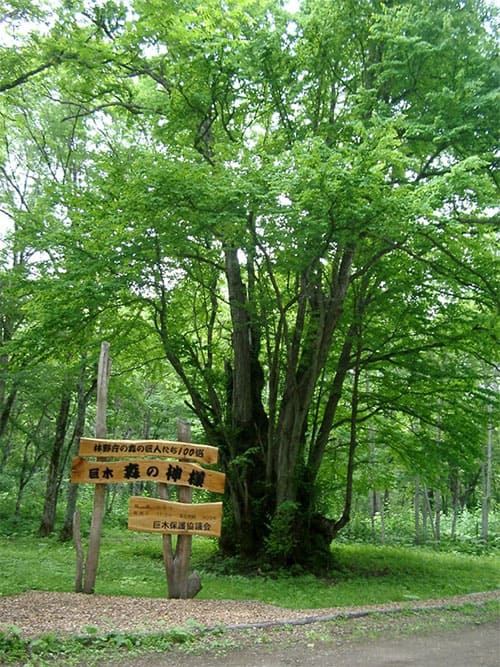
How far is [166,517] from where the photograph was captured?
25.7 ft

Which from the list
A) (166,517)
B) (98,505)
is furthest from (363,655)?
(98,505)

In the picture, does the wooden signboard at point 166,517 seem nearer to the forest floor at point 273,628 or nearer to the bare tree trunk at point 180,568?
the bare tree trunk at point 180,568

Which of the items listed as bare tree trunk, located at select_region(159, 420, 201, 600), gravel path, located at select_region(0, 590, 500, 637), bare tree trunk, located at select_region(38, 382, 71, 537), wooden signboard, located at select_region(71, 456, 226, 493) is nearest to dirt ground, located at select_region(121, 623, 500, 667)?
gravel path, located at select_region(0, 590, 500, 637)

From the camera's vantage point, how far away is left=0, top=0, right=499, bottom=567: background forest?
326 inches

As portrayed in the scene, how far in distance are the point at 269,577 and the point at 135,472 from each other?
3.86 m

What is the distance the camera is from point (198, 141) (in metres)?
10.5

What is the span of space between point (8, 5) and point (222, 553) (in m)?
9.92

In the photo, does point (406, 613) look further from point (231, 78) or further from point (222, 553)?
point (231, 78)

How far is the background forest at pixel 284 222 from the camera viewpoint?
326 inches

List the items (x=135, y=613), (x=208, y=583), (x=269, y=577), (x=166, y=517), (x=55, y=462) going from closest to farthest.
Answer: (x=135, y=613)
(x=166, y=517)
(x=208, y=583)
(x=269, y=577)
(x=55, y=462)

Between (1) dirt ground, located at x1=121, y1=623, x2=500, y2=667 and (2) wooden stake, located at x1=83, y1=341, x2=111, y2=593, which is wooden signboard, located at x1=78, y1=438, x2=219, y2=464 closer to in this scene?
(2) wooden stake, located at x1=83, y1=341, x2=111, y2=593

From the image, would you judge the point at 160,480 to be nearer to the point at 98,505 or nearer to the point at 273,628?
the point at 98,505

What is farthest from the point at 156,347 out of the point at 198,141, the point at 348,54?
the point at 348,54

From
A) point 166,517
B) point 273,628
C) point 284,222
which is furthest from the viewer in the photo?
point 284,222
